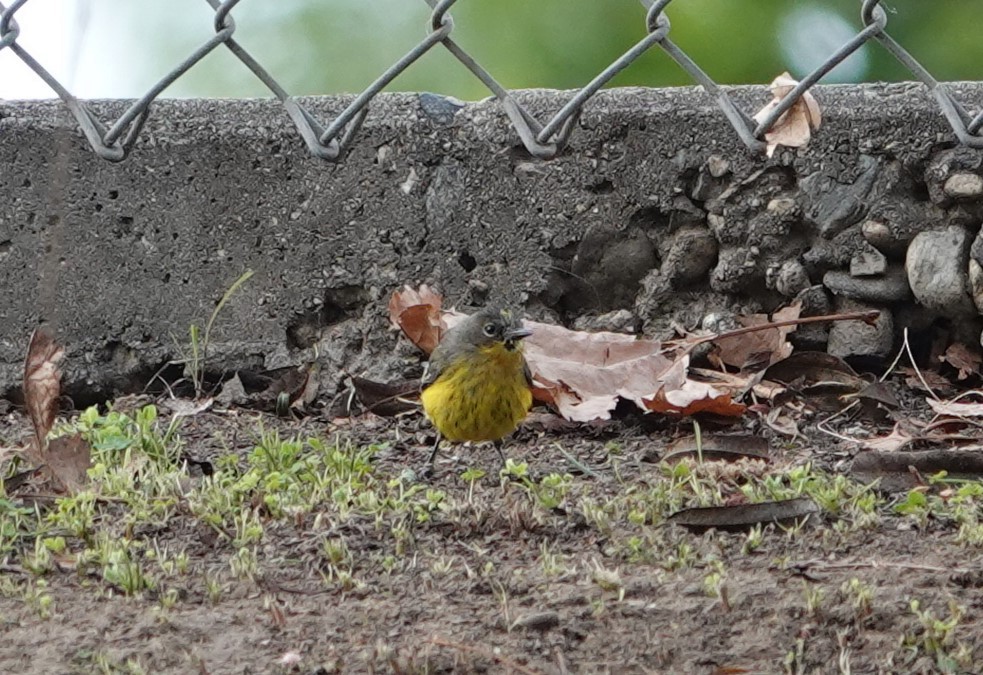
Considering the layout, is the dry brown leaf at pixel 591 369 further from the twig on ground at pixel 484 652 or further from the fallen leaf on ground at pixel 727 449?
the twig on ground at pixel 484 652

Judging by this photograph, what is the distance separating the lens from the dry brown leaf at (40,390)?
3.44 m

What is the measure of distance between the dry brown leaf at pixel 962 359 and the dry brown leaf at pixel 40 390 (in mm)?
2547

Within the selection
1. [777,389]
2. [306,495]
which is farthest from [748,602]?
[777,389]

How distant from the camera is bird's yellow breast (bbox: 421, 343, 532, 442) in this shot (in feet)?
12.5

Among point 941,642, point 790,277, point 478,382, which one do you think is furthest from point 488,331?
point 941,642

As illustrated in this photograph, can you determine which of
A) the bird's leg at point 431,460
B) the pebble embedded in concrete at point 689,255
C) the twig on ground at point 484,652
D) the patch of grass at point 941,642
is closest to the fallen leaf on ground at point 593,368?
→ the pebble embedded in concrete at point 689,255

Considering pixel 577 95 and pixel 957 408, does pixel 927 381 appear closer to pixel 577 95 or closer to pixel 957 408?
pixel 957 408

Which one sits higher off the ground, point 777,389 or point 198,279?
point 198,279

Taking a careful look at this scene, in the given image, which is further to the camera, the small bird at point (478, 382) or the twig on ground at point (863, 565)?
the small bird at point (478, 382)

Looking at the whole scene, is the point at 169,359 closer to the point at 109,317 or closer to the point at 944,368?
the point at 109,317

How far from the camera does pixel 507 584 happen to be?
8.46ft

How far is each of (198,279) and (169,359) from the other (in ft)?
0.94

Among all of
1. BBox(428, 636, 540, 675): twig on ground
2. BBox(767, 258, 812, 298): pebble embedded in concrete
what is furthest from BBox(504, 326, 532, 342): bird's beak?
BBox(428, 636, 540, 675): twig on ground

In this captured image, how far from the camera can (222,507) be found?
123 inches
